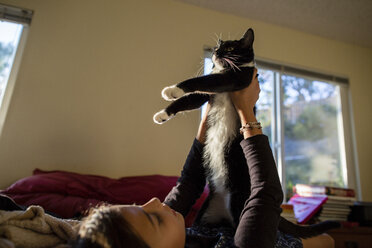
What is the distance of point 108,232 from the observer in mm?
424

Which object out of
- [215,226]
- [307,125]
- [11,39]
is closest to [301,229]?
[215,226]

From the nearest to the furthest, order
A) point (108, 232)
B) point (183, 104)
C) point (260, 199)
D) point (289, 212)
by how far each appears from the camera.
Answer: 1. point (108, 232)
2. point (260, 199)
3. point (183, 104)
4. point (289, 212)

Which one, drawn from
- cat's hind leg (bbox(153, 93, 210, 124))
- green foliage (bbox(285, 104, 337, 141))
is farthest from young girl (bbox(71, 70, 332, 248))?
green foliage (bbox(285, 104, 337, 141))

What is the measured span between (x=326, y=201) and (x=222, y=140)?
127cm

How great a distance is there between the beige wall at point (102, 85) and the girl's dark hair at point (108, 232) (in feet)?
3.30

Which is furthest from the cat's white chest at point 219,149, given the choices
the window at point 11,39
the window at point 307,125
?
the window at point 11,39

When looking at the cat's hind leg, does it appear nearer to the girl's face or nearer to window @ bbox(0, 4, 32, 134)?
the girl's face

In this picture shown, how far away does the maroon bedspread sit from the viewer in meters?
1.12

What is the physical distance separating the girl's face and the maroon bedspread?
0.58 meters

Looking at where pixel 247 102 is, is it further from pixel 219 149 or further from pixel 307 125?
pixel 307 125

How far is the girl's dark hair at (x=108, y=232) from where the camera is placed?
1.34ft

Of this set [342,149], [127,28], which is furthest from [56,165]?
[342,149]

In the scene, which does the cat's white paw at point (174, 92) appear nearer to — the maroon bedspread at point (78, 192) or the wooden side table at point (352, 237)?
the maroon bedspread at point (78, 192)

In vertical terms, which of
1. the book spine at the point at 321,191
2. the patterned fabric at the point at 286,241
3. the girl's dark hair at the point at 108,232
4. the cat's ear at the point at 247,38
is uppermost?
the cat's ear at the point at 247,38
